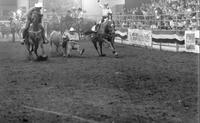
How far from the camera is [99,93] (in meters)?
8.30

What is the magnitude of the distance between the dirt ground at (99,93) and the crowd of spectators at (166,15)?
278 inches

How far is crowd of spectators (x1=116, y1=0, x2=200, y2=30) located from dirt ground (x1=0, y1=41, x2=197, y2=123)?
7.07 metres

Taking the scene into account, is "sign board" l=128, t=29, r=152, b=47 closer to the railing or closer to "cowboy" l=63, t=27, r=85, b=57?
the railing

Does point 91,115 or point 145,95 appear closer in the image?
point 91,115

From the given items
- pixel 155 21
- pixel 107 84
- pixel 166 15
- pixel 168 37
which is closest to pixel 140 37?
pixel 155 21

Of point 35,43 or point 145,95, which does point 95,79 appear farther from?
point 35,43

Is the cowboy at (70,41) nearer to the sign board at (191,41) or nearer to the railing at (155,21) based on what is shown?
the sign board at (191,41)

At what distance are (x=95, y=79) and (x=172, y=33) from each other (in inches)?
433

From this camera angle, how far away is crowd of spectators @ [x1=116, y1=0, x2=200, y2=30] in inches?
779

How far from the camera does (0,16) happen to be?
4425 centimetres

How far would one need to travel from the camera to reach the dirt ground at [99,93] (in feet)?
20.8

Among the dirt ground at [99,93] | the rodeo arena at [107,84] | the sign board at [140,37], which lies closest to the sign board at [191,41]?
the rodeo arena at [107,84]

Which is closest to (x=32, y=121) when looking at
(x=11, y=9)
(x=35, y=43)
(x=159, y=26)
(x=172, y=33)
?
(x=35, y=43)

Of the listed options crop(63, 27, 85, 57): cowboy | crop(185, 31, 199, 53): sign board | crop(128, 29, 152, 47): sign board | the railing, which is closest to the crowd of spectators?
the railing
